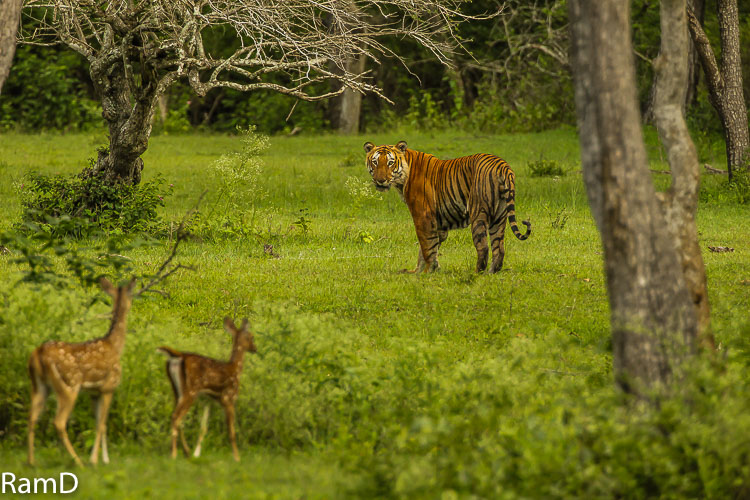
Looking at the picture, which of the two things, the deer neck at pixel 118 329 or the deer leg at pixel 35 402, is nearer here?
the deer leg at pixel 35 402

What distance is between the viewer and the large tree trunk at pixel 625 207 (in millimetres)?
5379

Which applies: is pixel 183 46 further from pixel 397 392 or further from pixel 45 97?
pixel 45 97

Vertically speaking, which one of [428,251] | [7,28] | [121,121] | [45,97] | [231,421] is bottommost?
[231,421]

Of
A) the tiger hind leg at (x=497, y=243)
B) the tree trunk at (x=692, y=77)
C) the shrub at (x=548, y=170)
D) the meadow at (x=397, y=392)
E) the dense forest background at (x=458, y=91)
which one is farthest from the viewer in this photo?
the dense forest background at (x=458, y=91)

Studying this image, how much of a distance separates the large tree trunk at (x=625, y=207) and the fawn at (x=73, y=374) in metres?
2.66

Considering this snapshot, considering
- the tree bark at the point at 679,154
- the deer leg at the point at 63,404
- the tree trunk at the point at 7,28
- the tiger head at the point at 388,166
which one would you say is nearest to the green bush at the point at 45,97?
the tiger head at the point at 388,166

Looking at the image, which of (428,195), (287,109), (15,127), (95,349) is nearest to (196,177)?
(428,195)

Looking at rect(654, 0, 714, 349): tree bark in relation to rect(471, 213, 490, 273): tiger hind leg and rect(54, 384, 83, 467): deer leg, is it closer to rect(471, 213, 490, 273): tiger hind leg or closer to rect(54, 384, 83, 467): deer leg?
rect(54, 384, 83, 467): deer leg

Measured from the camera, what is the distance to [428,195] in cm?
1155

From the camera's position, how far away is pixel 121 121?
43.9ft

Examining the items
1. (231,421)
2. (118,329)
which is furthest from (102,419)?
(231,421)

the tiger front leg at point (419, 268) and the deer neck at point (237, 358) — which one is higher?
the deer neck at point (237, 358)

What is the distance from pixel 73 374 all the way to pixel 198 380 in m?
0.63

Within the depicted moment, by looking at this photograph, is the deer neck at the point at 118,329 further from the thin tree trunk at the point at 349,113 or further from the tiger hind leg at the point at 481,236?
the thin tree trunk at the point at 349,113
